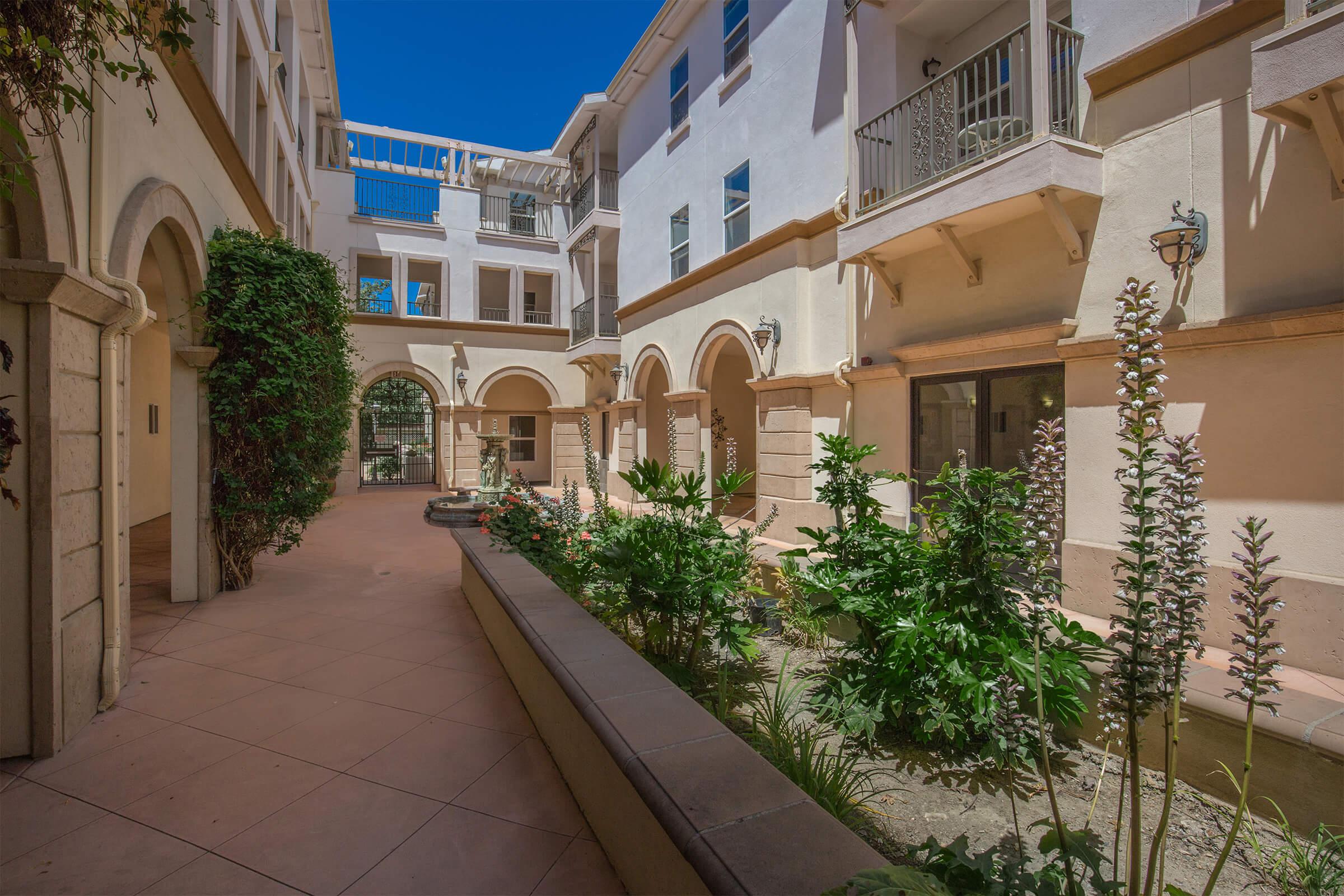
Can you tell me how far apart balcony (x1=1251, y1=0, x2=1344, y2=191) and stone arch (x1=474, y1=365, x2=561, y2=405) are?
16083mm

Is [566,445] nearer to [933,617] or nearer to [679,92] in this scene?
[679,92]

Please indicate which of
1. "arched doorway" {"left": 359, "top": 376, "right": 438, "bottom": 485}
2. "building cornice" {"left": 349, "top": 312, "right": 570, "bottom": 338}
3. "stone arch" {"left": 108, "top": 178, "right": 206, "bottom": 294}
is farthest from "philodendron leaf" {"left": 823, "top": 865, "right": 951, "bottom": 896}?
"arched doorway" {"left": 359, "top": 376, "right": 438, "bottom": 485}

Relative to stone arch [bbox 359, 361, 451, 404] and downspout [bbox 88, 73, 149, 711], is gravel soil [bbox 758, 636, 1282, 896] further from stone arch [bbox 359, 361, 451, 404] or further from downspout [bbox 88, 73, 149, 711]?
stone arch [bbox 359, 361, 451, 404]

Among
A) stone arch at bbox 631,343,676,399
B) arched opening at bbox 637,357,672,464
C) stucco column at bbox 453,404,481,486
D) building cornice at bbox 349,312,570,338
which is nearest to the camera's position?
stone arch at bbox 631,343,676,399

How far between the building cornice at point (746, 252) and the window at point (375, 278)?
709 centimetres

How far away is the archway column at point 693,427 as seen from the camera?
11.8m

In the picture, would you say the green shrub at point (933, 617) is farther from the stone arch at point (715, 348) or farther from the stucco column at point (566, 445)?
the stucco column at point (566, 445)

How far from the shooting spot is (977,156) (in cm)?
620

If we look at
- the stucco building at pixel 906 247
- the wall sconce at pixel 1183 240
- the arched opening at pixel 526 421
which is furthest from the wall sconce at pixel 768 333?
the arched opening at pixel 526 421

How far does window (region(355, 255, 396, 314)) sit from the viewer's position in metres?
16.8

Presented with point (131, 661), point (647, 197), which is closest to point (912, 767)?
point (131, 661)

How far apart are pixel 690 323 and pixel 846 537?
8.44 meters

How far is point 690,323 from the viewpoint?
12.1m

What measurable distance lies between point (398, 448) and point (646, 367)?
9779 millimetres
